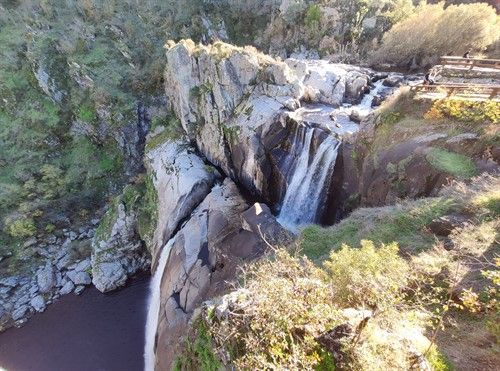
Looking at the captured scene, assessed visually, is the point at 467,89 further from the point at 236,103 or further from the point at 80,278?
the point at 80,278

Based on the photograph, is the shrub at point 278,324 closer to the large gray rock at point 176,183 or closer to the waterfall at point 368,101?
the large gray rock at point 176,183

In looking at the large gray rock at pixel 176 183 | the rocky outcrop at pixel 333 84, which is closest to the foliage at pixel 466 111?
the rocky outcrop at pixel 333 84

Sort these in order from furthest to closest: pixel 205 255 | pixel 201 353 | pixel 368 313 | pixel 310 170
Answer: pixel 310 170
pixel 205 255
pixel 201 353
pixel 368 313

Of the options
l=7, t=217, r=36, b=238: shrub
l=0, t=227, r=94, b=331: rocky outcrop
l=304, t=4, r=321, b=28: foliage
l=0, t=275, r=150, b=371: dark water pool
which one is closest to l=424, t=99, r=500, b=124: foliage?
l=0, t=275, r=150, b=371: dark water pool

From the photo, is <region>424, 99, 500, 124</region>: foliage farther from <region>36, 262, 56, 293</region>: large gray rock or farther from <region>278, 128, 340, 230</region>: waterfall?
<region>36, 262, 56, 293</region>: large gray rock

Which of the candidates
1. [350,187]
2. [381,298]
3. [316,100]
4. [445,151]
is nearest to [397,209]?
[445,151]

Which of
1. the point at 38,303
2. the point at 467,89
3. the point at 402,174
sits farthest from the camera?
the point at 38,303

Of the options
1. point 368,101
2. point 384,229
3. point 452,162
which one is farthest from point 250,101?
point 384,229
